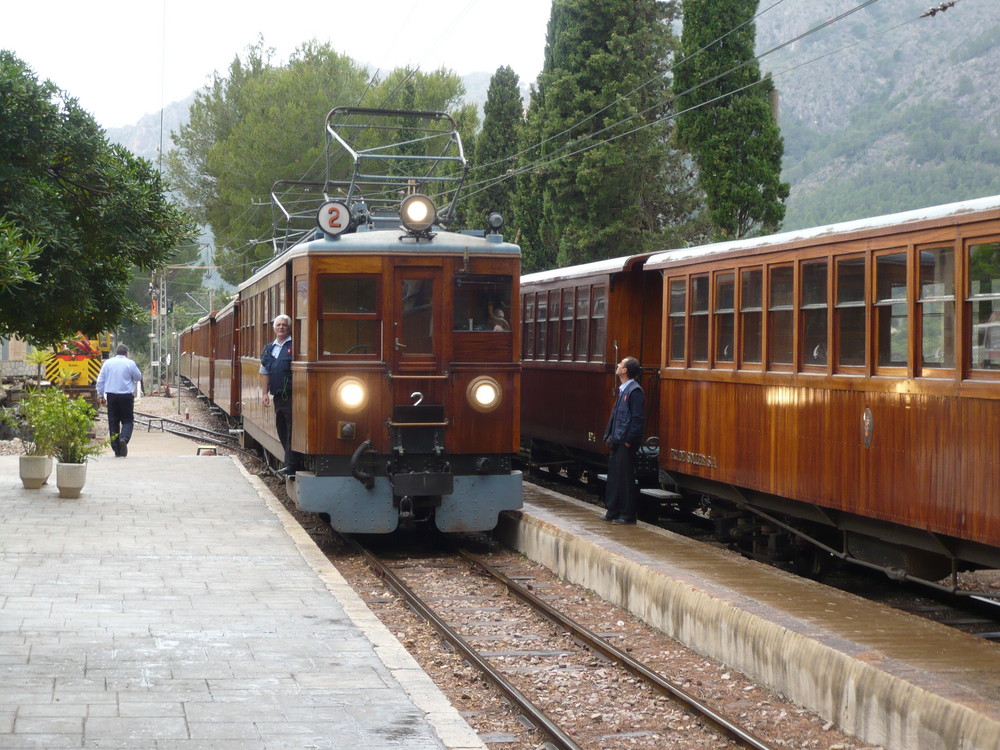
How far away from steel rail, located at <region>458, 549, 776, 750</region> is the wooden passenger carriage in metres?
1.89

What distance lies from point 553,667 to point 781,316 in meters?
3.59

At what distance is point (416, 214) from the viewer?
11922 millimetres

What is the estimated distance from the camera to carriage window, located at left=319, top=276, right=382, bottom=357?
11766 mm

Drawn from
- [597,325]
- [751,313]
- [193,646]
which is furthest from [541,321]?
[193,646]

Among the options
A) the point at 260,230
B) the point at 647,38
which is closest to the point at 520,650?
the point at 647,38

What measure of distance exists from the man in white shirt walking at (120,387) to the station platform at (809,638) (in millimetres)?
10175

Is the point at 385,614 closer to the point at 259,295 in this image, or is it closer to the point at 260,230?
the point at 259,295

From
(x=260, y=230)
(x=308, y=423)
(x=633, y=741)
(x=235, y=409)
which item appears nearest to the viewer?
(x=633, y=741)

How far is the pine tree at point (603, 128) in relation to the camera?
30141 mm

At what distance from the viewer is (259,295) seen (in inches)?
634

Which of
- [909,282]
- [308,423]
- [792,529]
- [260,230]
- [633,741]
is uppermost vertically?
[260,230]

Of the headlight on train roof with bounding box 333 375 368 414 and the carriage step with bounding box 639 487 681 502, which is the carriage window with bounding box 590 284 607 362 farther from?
the headlight on train roof with bounding box 333 375 368 414

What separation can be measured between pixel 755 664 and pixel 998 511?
157 centimetres

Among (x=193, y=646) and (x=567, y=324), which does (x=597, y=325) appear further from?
(x=193, y=646)
